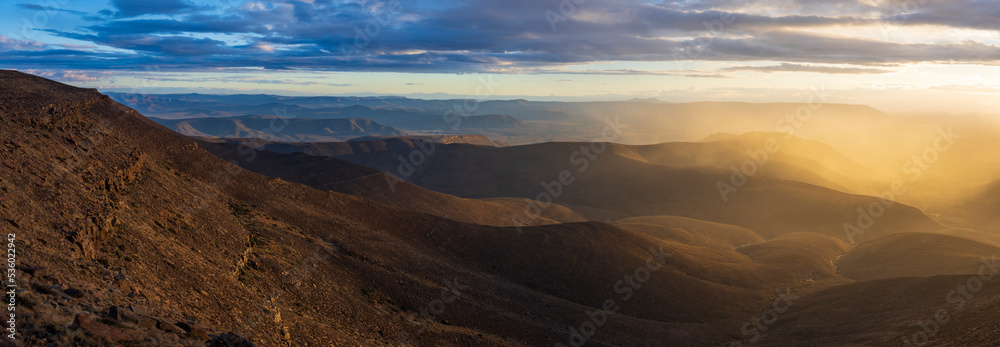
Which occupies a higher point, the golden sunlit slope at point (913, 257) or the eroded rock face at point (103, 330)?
the eroded rock face at point (103, 330)

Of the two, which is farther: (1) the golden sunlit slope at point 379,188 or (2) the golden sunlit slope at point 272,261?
(1) the golden sunlit slope at point 379,188

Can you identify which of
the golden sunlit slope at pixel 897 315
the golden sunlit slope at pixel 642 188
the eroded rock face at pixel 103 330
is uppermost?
the eroded rock face at pixel 103 330

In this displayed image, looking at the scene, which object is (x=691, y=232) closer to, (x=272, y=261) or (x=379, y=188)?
(x=379, y=188)

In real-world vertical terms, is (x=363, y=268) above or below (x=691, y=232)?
above

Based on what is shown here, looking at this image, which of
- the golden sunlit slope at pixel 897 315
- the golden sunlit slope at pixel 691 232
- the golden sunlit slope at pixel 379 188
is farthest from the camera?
the golden sunlit slope at pixel 379 188

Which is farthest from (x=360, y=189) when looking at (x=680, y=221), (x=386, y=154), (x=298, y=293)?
(x=386, y=154)

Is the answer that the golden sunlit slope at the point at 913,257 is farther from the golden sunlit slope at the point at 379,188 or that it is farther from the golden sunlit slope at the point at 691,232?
the golden sunlit slope at the point at 379,188

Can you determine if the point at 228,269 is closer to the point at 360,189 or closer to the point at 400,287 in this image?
the point at 400,287

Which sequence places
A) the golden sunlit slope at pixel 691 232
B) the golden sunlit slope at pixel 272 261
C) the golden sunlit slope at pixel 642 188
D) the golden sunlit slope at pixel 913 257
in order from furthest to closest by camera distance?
the golden sunlit slope at pixel 642 188, the golden sunlit slope at pixel 691 232, the golden sunlit slope at pixel 913 257, the golden sunlit slope at pixel 272 261

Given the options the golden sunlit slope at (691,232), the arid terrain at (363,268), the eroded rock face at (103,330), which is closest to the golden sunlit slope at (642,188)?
the golden sunlit slope at (691,232)

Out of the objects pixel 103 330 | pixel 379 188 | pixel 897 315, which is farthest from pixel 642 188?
pixel 103 330
